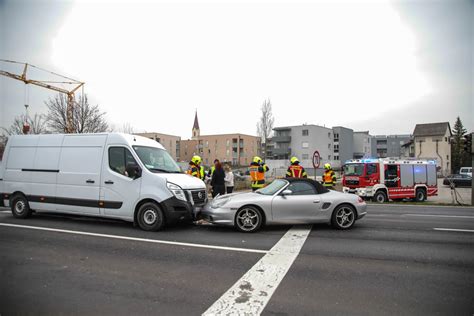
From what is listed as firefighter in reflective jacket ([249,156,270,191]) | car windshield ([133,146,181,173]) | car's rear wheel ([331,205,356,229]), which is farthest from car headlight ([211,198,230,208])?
firefighter in reflective jacket ([249,156,270,191])

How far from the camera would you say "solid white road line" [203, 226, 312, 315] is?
123 inches

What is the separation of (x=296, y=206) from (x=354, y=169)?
1185cm

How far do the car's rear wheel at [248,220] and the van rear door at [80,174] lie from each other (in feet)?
11.9

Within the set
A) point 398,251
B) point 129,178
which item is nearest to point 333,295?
point 398,251

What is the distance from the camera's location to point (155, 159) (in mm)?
7348

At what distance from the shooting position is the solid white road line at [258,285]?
312 cm

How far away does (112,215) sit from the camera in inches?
272

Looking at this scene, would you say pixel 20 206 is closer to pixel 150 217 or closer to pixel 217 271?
pixel 150 217

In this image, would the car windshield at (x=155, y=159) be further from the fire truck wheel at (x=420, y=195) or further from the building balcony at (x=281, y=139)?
the building balcony at (x=281, y=139)

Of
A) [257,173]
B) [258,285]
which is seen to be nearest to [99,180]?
[258,285]

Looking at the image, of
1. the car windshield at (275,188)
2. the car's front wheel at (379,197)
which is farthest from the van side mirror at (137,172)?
the car's front wheel at (379,197)

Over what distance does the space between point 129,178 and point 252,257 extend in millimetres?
3719

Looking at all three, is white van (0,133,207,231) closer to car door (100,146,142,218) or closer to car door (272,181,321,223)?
car door (100,146,142,218)

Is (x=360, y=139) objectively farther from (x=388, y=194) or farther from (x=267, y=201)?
(x=267, y=201)
